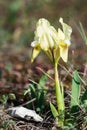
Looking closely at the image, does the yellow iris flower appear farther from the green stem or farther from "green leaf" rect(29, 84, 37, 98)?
"green leaf" rect(29, 84, 37, 98)

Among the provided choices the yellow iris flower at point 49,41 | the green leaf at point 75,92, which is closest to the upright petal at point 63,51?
the yellow iris flower at point 49,41

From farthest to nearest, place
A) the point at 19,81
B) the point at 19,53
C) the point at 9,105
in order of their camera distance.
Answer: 1. the point at 19,53
2. the point at 19,81
3. the point at 9,105

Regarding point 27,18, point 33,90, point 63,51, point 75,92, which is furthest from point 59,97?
point 27,18

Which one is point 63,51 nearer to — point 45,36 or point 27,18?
point 45,36

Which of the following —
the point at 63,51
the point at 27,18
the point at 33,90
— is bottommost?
the point at 33,90

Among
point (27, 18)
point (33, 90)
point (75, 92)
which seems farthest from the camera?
point (27, 18)

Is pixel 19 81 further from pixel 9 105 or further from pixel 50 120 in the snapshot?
pixel 50 120

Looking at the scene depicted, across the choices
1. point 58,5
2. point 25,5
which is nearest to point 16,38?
point 25,5

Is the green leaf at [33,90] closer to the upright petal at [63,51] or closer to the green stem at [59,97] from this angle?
the green stem at [59,97]
